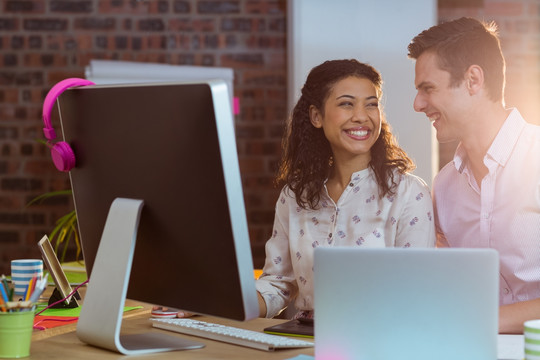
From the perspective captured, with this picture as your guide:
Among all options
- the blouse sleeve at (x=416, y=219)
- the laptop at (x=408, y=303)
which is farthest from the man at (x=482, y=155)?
the laptop at (x=408, y=303)

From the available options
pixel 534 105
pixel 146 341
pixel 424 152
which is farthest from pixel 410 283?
pixel 534 105

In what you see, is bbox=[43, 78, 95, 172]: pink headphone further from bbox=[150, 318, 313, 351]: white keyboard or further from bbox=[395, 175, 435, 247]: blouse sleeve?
bbox=[395, 175, 435, 247]: blouse sleeve

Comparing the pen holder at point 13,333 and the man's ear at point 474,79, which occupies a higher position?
the man's ear at point 474,79

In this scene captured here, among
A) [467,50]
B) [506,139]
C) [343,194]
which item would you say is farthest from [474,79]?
[343,194]

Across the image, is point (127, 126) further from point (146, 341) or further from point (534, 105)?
point (534, 105)

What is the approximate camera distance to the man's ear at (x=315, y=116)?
7.42 feet

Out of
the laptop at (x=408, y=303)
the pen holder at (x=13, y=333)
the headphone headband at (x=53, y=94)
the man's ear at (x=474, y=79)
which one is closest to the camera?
the laptop at (x=408, y=303)

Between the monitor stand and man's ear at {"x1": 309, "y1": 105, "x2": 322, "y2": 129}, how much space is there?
3.31ft

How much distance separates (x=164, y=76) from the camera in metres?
3.55

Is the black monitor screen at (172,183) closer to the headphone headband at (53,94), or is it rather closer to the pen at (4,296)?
the headphone headband at (53,94)

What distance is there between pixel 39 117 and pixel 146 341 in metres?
2.70

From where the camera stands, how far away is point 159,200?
1.31 metres

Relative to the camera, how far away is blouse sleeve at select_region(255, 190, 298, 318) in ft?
6.68

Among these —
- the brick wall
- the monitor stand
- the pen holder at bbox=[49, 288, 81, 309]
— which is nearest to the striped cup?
the pen holder at bbox=[49, 288, 81, 309]
